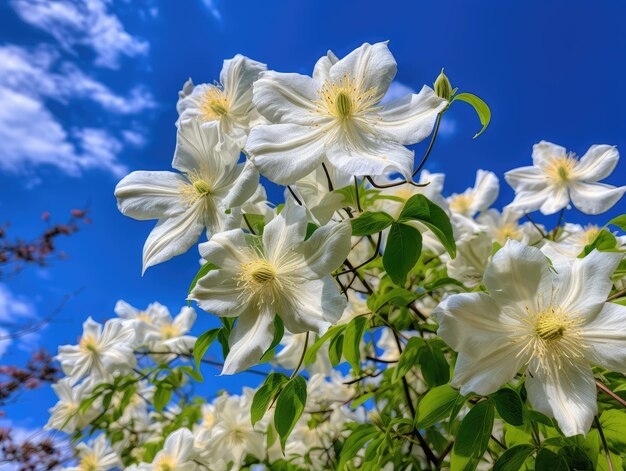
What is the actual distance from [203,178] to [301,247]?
0.27 metres

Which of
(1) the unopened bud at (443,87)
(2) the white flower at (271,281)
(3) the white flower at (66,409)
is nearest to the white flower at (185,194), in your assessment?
(2) the white flower at (271,281)

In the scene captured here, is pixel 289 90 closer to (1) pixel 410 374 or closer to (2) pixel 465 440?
(2) pixel 465 440

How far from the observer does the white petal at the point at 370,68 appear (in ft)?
2.72

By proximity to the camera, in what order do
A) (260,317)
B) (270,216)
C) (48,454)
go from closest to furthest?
(260,317), (270,216), (48,454)

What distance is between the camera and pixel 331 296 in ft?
2.46

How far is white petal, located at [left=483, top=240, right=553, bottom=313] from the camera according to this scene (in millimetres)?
698

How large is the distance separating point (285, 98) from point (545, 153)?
4.05ft

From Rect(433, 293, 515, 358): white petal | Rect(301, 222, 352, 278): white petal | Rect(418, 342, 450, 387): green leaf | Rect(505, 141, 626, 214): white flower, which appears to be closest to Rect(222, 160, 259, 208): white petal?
Rect(301, 222, 352, 278): white petal

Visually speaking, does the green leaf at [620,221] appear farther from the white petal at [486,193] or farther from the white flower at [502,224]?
the white petal at [486,193]

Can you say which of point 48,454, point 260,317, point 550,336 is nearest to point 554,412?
point 550,336

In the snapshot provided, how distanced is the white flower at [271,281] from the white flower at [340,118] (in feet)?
0.28

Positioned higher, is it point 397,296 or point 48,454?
point 48,454

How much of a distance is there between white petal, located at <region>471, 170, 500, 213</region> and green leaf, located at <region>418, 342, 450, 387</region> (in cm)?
110

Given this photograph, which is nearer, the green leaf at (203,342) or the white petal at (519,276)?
the white petal at (519,276)
